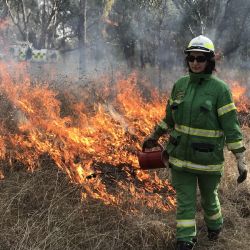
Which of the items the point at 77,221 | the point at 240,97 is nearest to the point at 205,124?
the point at 77,221

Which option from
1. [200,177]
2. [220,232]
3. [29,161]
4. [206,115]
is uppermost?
[206,115]

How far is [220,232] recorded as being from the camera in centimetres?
350

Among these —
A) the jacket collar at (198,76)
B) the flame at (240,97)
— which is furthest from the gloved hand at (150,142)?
the flame at (240,97)

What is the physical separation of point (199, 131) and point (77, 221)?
1482 millimetres

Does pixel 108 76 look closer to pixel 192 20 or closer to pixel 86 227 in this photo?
pixel 192 20

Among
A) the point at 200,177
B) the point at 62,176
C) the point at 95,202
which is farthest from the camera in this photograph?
the point at 62,176

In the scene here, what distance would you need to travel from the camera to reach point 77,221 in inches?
136

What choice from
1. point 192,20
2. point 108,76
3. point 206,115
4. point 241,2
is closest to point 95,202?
point 206,115

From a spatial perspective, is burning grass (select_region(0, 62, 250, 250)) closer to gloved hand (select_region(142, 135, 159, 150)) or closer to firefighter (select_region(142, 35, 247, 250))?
firefighter (select_region(142, 35, 247, 250))

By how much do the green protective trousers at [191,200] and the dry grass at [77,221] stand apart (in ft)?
0.94

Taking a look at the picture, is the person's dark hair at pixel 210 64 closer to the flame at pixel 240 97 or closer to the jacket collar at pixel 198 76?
the jacket collar at pixel 198 76

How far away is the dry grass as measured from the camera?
3152 mm

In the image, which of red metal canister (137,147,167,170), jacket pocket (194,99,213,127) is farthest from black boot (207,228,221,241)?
jacket pocket (194,99,213,127)

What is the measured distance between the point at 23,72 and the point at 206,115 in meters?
7.78
